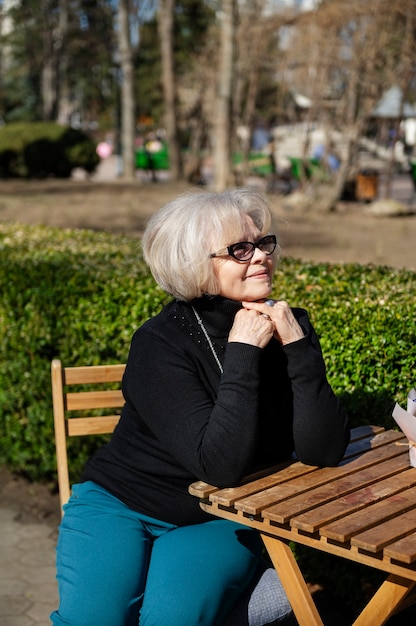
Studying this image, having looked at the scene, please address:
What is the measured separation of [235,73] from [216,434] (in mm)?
16000

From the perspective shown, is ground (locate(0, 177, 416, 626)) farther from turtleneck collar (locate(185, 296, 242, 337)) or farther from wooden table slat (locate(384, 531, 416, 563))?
wooden table slat (locate(384, 531, 416, 563))

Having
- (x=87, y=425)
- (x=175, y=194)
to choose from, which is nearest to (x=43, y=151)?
(x=175, y=194)

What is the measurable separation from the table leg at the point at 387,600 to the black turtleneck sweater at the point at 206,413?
0.46 m

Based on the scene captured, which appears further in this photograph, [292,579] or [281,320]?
[281,320]

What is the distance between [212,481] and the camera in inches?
91.6

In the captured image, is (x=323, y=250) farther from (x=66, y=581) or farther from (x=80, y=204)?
(x=66, y=581)

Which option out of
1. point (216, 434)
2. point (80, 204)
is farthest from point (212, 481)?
point (80, 204)

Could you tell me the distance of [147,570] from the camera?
245 centimetres

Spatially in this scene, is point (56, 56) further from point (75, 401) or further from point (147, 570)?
point (147, 570)

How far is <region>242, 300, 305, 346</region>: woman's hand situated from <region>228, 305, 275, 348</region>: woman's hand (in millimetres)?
17

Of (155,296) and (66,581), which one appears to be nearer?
(66,581)

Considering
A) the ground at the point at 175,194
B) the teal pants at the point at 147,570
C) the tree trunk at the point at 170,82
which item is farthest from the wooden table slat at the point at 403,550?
the tree trunk at the point at 170,82

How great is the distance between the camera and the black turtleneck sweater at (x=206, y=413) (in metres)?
2.38

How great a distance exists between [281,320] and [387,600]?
0.83 m
